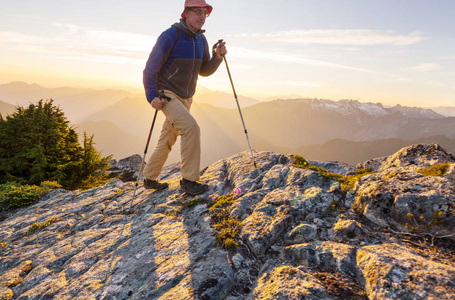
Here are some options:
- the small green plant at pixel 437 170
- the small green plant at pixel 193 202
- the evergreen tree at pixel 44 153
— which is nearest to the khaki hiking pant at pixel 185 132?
the small green plant at pixel 193 202

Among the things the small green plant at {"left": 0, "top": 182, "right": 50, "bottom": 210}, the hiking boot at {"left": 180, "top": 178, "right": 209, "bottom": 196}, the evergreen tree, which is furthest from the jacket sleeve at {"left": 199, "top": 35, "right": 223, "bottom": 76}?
the evergreen tree

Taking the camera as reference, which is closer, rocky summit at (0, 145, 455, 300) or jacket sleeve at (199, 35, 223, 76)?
rocky summit at (0, 145, 455, 300)

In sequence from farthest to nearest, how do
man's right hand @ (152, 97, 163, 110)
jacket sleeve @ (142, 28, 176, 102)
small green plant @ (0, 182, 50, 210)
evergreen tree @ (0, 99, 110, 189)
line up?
evergreen tree @ (0, 99, 110, 189)
small green plant @ (0, 182, 50, 210)
man's right hand @ (152, 97, 163, 110)
jacket sleeve @ (142, 28, 176, 102)

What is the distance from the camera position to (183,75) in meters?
7.32

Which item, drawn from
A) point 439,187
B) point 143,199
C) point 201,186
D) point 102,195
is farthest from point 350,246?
point 102,195

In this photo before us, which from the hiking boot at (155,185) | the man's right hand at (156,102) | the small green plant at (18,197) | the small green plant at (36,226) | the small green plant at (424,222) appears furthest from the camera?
the small green plant at (18,197)

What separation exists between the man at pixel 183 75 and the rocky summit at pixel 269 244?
1.32 metres

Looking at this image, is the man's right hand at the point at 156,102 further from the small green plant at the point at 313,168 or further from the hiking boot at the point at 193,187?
the small green plant at the point at 313,168

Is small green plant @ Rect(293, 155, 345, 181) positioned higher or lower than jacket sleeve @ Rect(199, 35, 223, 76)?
lower

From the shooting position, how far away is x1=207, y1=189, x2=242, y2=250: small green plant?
15.5 feet

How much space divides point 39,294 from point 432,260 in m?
6.70

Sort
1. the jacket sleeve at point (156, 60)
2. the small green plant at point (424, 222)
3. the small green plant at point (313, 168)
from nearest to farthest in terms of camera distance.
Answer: the small green plant at point (424, 222) → the small green plant at point (313, 168) → the jacket sleeve at point (156, 60)

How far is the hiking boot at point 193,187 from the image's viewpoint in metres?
7.39

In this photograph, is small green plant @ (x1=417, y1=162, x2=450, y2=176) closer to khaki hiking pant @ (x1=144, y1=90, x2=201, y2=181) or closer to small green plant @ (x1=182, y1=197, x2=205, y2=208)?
small green plant @ (x1=182, y1=197, x2=205, y2=208)
